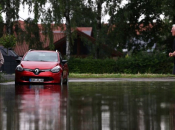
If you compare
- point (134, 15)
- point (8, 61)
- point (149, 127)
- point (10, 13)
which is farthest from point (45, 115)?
point (134, 15)

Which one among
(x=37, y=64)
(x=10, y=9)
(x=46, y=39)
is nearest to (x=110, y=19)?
(x=46, y=39)

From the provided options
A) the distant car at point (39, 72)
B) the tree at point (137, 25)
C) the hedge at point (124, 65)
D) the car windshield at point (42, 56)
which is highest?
the tree at point (137, 25)

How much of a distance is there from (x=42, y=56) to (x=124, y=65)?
805 inches

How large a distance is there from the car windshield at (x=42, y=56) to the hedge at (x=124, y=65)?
19.5 metres

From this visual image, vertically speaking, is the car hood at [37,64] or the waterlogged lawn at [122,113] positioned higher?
the car hood at [37,64]

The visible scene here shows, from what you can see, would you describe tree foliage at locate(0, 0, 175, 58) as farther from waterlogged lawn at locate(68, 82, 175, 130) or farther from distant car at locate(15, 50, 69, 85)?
waterlogged lawn at locate(68, 82, 175, 130)

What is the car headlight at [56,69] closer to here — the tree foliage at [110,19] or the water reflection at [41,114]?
the water reflection at [41,114]

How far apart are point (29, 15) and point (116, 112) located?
37338mm

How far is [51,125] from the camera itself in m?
7.95

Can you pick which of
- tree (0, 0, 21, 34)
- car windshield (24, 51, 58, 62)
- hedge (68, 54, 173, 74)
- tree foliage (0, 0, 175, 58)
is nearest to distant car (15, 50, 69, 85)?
car windshield (24, 51, 58, 62)

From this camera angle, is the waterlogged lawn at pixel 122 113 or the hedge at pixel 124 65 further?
the hedge at pixel 124 65

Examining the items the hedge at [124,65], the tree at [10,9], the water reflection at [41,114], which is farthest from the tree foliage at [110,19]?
the water reflection at [41,114]

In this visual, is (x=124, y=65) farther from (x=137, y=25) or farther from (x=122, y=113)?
(x=122, y=113)

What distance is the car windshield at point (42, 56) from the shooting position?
21.1 meters
